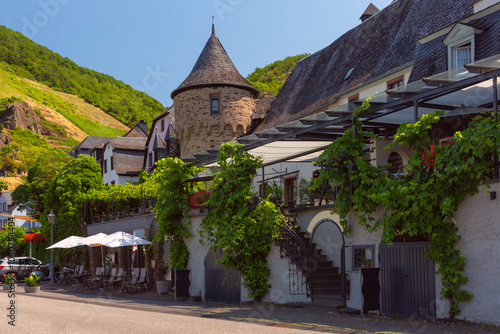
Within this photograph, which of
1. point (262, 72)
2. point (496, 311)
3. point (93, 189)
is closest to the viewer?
point (496, 311)

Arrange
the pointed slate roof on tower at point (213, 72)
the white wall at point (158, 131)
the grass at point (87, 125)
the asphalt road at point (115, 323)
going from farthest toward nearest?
the grass at point (87, 125)
the white wall at point (158, 131)
the pointed slate roof on tower at point (213, 72)
the asphalt road at point (115, 323)

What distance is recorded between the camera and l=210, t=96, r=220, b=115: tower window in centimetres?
3675

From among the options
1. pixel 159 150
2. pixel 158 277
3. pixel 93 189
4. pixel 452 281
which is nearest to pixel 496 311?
pixel 452 281

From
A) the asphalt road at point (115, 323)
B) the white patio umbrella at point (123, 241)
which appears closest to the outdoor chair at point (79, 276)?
the white patio umbrella at point (123, 241)

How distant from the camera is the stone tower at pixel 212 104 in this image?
3659cm

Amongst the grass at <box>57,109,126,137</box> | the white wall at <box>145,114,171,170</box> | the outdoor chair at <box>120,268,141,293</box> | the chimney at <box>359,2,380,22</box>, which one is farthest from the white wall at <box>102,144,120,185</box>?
the grass at <box>57,109,126,137</box>

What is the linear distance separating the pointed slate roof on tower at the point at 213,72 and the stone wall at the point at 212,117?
371mm

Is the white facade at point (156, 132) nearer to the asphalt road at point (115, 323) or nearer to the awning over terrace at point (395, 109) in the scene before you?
the awning over terrace at point (395, 109)

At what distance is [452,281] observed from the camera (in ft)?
39.5

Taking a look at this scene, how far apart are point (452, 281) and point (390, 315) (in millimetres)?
2071

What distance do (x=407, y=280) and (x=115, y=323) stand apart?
20.9 ft

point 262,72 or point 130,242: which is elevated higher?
point 262,72

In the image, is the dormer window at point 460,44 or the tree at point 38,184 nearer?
the dormer window at point 460,44

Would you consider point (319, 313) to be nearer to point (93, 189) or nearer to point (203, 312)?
point (203, 312)
